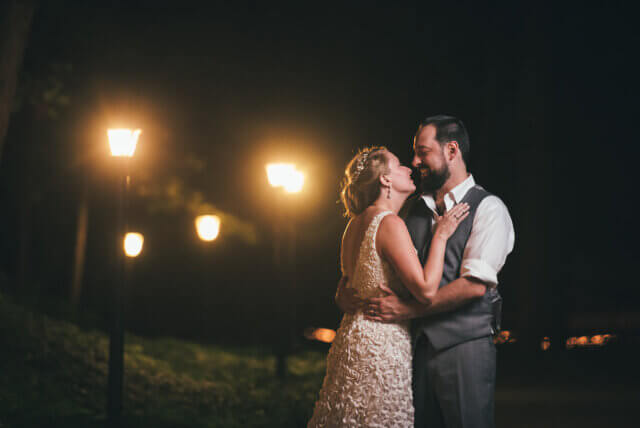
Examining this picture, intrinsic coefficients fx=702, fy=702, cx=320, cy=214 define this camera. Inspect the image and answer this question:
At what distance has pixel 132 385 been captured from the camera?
36.6 feet

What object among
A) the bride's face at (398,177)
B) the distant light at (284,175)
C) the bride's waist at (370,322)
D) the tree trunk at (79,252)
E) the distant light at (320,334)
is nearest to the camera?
the bride's waist at (370,322)

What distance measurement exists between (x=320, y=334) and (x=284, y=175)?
12.3 m

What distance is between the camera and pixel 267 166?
12.3 metres

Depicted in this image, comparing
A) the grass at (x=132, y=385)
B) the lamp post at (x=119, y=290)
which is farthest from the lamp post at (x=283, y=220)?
the lamp post at (x=119, y=290)

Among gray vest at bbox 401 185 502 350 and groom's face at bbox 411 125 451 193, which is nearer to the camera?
gray vest at bbox 401 185 502 350

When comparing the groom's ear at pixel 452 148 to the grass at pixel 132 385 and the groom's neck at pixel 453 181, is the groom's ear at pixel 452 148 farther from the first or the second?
the grass at pixel 132 385

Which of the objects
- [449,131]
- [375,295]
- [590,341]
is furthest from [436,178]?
[590,341]

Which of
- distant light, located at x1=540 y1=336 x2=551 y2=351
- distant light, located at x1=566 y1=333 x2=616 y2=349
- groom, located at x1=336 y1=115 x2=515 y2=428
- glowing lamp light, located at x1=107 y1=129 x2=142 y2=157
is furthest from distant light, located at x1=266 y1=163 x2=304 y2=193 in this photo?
groom, located at x1=336 y1=115 x2=515 y2=428

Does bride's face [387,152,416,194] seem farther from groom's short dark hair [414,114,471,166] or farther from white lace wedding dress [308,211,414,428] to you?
groom's short dark hair [414,114,471,166]

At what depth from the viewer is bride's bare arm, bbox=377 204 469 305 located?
393cm

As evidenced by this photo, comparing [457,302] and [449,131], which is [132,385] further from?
[449,131]

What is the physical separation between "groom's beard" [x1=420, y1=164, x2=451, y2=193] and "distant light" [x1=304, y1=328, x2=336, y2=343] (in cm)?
1712

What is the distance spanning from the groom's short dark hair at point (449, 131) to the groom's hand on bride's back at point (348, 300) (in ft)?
3.68

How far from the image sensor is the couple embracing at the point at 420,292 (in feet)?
12.8
